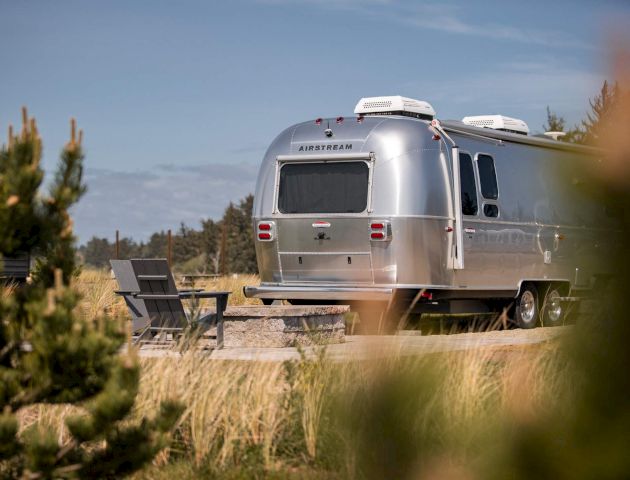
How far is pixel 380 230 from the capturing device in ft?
43.5

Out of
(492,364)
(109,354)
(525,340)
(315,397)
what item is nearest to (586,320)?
(109,354)

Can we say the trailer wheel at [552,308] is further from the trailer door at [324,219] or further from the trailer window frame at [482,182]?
the trailer door at [324,219]

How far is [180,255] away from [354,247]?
5402 centimetres

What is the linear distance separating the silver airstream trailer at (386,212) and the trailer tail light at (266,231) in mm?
14

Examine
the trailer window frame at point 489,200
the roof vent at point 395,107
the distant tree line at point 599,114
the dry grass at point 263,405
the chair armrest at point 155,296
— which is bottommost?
the dry grass at point 263,405

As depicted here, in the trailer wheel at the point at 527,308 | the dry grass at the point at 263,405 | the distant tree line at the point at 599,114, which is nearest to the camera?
the distant tree line at the point at 599,114

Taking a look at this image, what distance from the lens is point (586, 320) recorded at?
205 centimetres

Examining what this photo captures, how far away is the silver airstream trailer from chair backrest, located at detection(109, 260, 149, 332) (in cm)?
239

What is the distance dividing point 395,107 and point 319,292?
273 centimetres

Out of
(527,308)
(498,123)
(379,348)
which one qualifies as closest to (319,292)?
(527,308)

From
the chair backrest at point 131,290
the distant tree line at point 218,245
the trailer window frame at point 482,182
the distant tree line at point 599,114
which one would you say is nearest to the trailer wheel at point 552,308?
the trailer window frame at point 482,182

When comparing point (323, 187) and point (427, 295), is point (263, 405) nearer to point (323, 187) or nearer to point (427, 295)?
point (427, 295)

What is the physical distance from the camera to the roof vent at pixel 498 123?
1588cm

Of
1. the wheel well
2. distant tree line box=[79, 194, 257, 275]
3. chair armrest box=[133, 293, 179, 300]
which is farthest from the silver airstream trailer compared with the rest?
distant tree line box=[79, 194, 257, 275]
